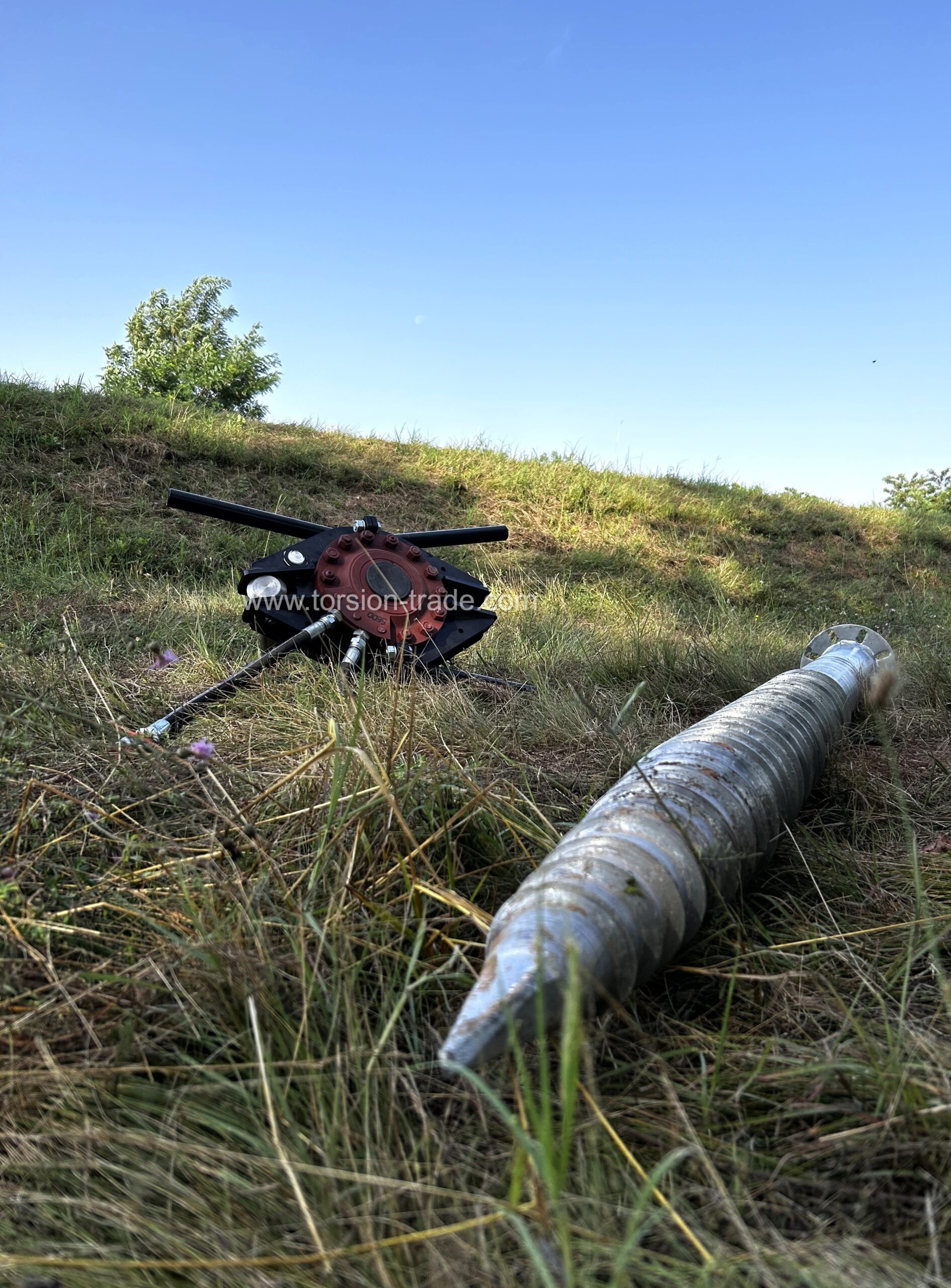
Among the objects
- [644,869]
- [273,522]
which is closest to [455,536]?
[273,522]

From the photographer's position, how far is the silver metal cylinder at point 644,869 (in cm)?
88

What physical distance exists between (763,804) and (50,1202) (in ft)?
4.13

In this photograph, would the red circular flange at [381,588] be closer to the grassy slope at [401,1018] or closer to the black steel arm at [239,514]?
the black steel arm at [239,514]

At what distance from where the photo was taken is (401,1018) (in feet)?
3.72

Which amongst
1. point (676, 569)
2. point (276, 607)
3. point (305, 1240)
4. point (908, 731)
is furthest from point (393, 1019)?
point (676, 569)

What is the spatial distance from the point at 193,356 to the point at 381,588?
20.6m

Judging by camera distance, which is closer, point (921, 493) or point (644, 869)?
point (644, 869)

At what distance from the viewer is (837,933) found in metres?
1.48

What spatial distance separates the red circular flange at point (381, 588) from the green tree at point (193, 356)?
15.5m

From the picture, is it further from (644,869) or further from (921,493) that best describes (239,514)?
(921,493)

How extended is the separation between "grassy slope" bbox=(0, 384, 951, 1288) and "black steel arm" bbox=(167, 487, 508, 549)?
24.1 inches

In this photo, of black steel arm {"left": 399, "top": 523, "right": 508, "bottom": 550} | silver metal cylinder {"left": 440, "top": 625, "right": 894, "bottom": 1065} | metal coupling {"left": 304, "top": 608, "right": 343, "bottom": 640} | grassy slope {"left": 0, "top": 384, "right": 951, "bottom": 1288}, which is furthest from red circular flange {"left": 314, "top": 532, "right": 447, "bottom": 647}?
silver metal cylinder {"left": 440, "top": 625, "right": 894, "bottom": 1065}

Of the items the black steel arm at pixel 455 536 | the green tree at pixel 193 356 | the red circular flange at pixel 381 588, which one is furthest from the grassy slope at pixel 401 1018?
the green tree at pixel 193 356

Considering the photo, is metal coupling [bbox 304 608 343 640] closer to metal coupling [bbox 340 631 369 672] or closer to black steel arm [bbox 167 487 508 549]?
metal coupling [bbox 340 631 369 672]
